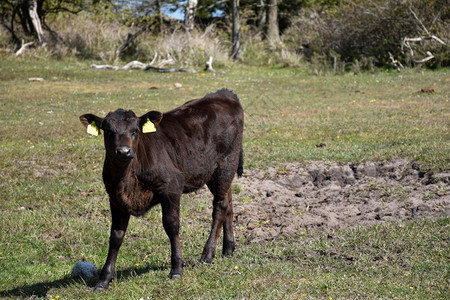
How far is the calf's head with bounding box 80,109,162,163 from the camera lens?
17.0 feet

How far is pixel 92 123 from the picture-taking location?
5609 millimetres

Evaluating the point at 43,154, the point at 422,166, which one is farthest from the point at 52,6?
the point at 422,166

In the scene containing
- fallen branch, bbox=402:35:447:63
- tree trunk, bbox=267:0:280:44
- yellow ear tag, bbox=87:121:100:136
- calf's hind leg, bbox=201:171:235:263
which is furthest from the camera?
tree trunk, bbox=267:0:280:44

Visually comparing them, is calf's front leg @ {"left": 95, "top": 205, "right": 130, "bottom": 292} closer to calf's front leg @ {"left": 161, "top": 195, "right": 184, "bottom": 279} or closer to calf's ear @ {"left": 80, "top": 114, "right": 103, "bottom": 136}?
calf's front leg @ {"left": 161, "top": 195, "right": 184, "bottom": 279}

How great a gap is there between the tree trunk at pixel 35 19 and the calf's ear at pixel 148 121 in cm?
2541

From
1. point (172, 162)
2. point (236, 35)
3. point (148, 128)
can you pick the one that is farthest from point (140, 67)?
point (148, 128)

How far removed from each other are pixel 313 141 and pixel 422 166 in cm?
304

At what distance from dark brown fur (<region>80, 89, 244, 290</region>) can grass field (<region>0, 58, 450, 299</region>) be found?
45cm

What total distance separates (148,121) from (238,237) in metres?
2.38

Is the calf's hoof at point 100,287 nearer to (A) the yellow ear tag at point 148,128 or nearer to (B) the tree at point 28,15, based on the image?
(A) the yellow ear tag at point 148,128

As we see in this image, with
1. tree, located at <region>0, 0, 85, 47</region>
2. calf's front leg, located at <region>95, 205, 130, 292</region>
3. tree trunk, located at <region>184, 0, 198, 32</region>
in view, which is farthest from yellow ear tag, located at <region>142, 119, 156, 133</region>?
tree trunk, located at <region>184, 0, 198, 32</region>

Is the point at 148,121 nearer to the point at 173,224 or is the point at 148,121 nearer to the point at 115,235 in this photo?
the point at 173,224

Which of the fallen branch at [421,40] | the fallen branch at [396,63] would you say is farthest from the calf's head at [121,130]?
the fallen branch at [396,63]

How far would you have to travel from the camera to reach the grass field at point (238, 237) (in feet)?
17.8
